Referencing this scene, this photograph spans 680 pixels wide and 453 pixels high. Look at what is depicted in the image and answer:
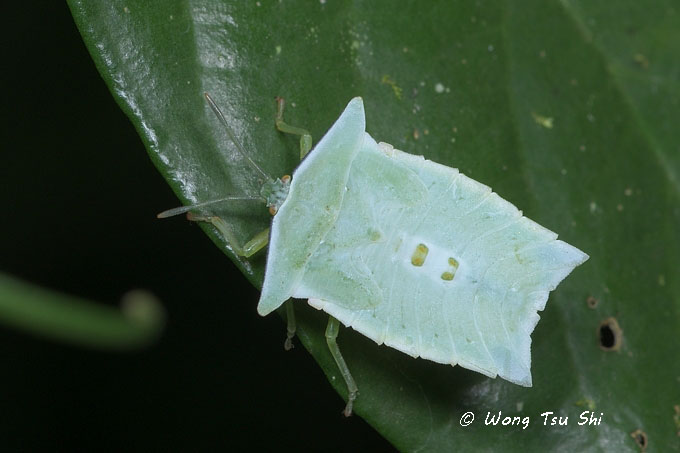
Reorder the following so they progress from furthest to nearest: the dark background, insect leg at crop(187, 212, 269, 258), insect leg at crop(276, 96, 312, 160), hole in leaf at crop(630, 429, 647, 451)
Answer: the dark background
hole in leaf at crop(630, 429, 647, 451)
insect leg at crop(276, 96, 312, 160)
insect leg at crop(187, 212, 269, 258)

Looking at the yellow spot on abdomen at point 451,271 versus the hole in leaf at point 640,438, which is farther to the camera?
the hole in leaf at point 640,438

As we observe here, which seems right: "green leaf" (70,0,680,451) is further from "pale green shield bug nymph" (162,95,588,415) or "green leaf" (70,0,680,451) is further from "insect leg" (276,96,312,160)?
"pale green shield bug nymph" (162,95,588,415)

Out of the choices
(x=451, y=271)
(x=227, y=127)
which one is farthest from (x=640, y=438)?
(x=227, y=127)

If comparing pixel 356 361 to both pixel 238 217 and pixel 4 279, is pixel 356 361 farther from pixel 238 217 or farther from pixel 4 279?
pixel 4 279

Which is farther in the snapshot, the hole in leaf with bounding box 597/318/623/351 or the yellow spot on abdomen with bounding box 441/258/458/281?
the hole in leaf with bounding box 597/318/623/351

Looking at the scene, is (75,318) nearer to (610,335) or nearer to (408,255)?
(408,255)

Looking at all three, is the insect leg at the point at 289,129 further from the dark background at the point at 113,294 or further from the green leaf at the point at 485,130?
the dark background at the point at 113,294

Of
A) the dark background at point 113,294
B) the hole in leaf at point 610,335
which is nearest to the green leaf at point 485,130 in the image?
the hole in leaf at point 610,335

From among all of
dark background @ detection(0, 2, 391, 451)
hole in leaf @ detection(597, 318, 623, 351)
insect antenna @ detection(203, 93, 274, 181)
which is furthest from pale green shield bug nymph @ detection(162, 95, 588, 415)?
dark background @ detection(0, 2, 391, 451)
